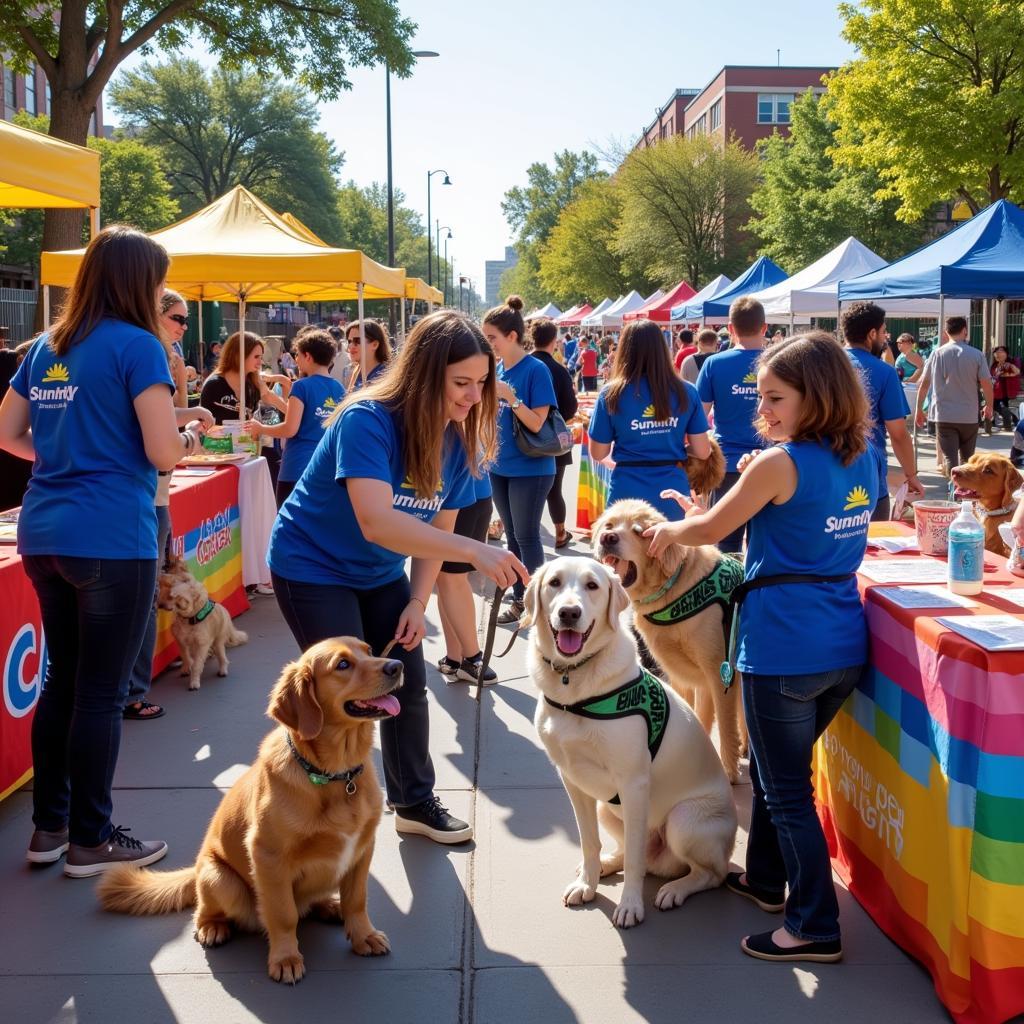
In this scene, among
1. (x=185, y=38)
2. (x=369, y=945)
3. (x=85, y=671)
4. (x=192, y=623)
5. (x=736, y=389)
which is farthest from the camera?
(x=185, y=38)

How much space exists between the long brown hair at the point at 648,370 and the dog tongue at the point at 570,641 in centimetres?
251

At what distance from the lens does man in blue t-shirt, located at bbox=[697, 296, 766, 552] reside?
6809 mm

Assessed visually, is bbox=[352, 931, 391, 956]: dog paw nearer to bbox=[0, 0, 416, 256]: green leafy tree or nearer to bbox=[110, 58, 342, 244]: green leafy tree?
bbox=[0, 0, 416, 256]: green leafy tree

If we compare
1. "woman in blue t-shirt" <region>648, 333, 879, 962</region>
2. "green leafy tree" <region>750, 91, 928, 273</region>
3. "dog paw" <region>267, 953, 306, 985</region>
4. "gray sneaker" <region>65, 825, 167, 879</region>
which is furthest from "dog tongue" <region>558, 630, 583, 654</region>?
"green leafy tree" <region>750, 91, 928, 273</region>

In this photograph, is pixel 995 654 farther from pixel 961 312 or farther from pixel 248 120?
pixel 248 120

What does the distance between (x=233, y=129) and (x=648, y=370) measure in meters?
63.8

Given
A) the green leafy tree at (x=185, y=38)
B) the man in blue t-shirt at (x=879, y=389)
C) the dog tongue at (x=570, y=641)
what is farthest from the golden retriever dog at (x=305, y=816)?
the green leafy tree at (x=185, y=38)

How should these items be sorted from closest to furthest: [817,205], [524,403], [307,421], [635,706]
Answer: [635,706]
[524,403]
[307,421]
[817,205]

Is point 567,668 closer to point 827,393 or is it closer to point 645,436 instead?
point 827,393

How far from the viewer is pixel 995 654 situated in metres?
2.91

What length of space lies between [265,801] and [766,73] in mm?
73192

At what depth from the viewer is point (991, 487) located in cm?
605

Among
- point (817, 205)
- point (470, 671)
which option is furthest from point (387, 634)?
point (817, 205)

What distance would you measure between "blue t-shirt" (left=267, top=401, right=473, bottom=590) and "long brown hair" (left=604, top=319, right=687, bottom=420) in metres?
2.21
